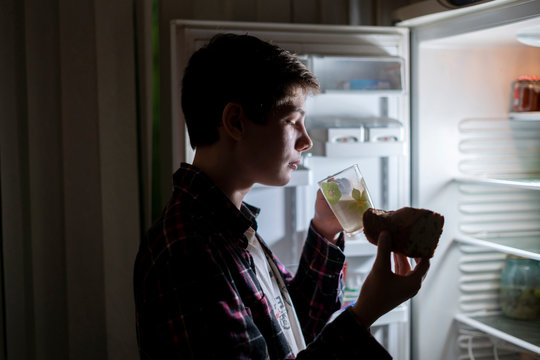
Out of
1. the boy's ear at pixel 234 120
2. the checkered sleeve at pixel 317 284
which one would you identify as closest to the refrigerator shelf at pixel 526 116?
the checkered sleeve at pixel 317 284

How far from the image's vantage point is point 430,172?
211cm

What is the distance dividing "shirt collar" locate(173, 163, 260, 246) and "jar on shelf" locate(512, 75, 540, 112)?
141 cm

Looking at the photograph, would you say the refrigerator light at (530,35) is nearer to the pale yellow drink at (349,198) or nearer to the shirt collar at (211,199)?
the pale yellow drink at (349,198)

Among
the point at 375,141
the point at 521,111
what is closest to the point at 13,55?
the point at 375,141

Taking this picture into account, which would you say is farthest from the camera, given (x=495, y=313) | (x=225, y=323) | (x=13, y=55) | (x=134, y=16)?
(x=495, y=313)

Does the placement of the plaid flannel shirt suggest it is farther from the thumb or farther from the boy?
the thumb

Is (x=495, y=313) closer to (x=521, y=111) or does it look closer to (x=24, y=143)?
(x=521, y=111)

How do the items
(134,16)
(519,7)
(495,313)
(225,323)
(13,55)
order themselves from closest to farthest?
(225,323)
(519,7)
(13,55)
(134,16)
(495,313)

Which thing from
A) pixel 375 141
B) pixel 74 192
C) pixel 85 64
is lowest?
pixel 74 192

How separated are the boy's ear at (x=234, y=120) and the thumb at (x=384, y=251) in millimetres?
343

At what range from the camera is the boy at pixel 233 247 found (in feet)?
3.05

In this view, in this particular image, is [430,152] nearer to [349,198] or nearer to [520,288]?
[520,288]

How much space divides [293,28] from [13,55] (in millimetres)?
988

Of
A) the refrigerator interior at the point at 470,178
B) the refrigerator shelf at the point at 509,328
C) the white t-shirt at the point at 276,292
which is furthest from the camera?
the refrigerator interior at the point at 470,178
